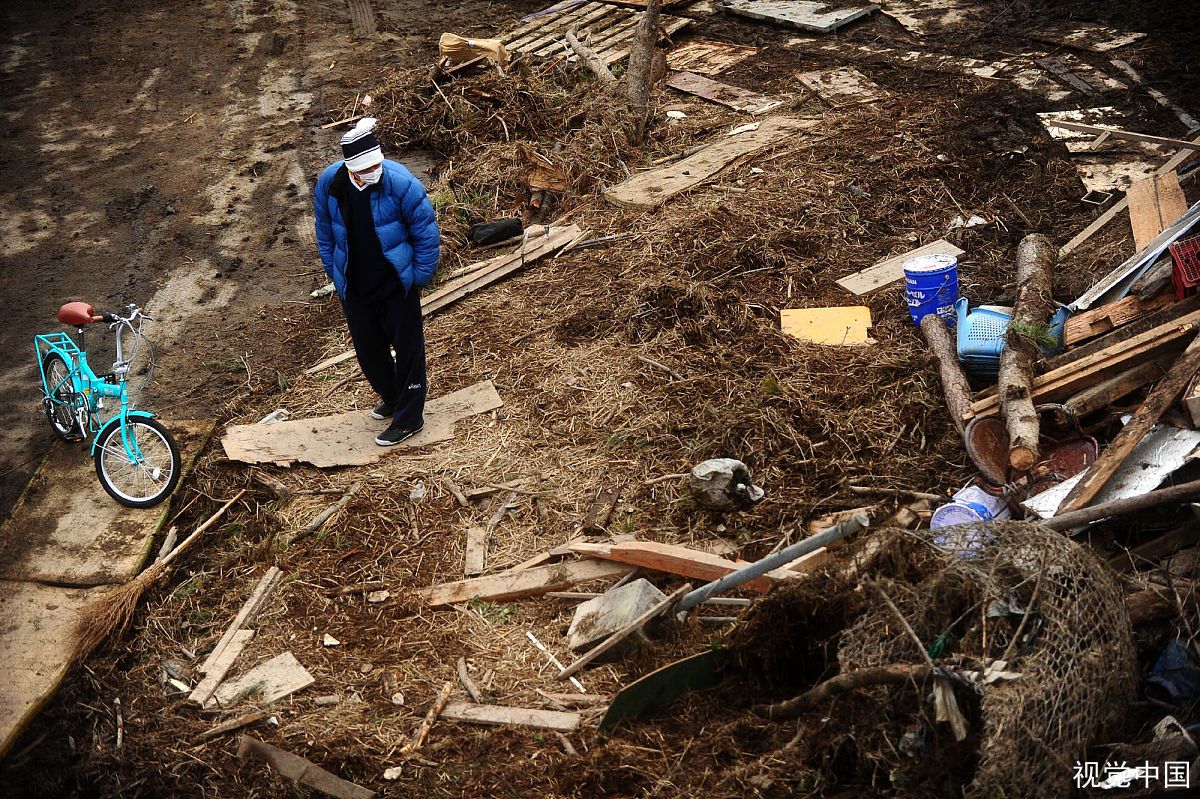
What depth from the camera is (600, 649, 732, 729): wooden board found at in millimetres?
4109

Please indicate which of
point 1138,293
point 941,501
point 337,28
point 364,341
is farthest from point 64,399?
point 337,28

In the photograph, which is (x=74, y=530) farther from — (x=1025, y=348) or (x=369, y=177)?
(x=1025, y=348)

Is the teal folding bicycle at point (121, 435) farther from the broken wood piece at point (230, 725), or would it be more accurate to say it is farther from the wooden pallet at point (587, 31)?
the wooden pallet at point (587, 31)

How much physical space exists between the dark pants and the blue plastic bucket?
339 centimetres

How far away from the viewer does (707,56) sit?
488 inches

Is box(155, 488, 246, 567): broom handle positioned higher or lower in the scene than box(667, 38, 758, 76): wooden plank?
lower

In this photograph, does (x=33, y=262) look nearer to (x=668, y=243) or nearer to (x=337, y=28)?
(x=668, y=243)

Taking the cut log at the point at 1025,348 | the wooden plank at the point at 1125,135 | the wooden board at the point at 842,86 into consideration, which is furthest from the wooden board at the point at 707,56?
the cut log at the point at 1025,348

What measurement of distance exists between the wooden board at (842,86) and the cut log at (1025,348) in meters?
3.90

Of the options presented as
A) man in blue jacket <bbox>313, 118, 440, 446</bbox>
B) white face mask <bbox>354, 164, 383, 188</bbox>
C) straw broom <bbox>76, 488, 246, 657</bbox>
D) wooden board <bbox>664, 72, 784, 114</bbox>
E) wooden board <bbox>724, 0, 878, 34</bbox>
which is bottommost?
straw broom <bbox>76, 488, 246, 657</bbox>

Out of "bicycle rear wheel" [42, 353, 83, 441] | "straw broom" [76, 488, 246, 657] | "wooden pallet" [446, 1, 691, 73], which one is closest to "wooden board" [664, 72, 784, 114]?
"wooden pallet" [446, 1, 691, 73]

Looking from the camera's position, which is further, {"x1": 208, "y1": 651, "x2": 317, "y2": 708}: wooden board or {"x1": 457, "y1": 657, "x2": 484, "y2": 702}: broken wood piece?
{"x1": 208, "y1": 651, "x2": 317, "y2": 708}: wooden board

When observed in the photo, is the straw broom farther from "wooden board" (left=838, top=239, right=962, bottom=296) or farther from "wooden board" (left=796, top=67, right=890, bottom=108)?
"wooden board" (left=796, top=67, right=890, bottom=108)

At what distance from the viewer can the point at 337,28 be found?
14.8m
